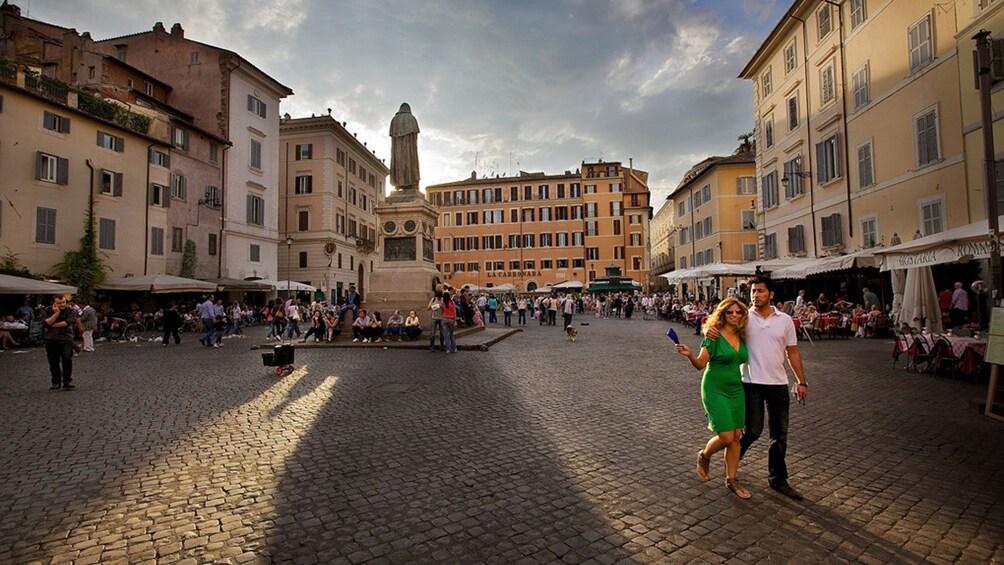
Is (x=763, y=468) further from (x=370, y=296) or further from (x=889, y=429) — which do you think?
(x=370, y=296)

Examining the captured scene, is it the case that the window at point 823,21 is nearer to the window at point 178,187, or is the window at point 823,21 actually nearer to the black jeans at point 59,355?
the black jeans at point 59,355

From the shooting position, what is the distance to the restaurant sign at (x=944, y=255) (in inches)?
334

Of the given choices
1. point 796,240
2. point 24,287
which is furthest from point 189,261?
point 796,240

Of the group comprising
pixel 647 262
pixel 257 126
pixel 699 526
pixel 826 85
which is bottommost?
pixel 699 526

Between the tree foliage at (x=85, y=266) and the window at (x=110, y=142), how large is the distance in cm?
343

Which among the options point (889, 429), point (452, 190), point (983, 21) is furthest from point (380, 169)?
point (889, 429)

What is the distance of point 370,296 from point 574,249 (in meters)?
51.3

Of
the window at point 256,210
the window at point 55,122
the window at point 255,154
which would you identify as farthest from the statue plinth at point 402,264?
the window at point 255,154

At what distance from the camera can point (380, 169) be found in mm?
57812

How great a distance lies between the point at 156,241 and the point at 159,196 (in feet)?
8.19

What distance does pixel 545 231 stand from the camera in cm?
6644

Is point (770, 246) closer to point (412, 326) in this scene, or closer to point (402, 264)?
point (402, 264)

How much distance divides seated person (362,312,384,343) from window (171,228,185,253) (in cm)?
2046

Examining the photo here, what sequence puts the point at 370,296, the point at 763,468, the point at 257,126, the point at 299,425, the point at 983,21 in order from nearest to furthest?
the point at 763,468
the point at 299,425
the point at 983,21
the point at 370,296
the point at 257,126
